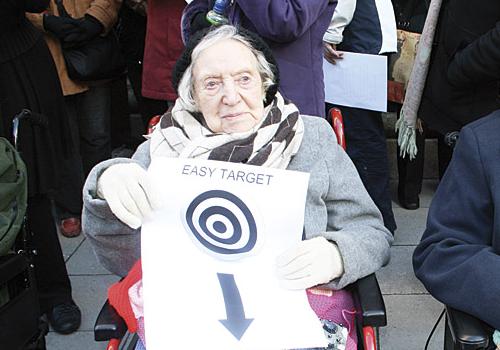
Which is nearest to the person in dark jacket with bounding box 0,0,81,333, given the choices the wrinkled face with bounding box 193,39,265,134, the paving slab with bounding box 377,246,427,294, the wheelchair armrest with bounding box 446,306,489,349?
the wrinkled face with bounding box 193,39,265,134

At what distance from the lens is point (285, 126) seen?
2.02 metres

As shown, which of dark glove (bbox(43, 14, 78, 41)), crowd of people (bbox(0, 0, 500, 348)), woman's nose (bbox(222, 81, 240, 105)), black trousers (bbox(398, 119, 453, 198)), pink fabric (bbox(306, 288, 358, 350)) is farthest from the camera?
black trousers (bbox(398, 119, 453, 198))

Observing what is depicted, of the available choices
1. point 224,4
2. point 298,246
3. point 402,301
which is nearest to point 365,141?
point 402,301

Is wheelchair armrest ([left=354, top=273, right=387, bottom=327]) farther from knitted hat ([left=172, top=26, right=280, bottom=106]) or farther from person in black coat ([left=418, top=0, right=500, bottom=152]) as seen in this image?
person in black coat ([left=418, top=0, right=500, bottom=152])

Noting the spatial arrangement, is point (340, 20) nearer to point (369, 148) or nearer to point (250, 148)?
point (369, 148)

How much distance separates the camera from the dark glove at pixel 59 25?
3.64 meters

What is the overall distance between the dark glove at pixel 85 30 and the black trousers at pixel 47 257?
1133 millimetres

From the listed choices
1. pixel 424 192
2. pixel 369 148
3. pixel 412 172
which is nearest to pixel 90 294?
pixel 369 148

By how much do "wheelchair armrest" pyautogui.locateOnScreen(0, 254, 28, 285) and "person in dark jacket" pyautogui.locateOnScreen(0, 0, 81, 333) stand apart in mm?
532

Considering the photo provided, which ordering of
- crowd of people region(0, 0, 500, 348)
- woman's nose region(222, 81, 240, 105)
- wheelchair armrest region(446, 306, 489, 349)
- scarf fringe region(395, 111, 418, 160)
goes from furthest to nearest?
scarf fringe region(395, 111, 418, 160)
woman's nose region(222, 81, 240, 105)
crowd of people region(0, 0, 500, 348)
wheelchair armrest region(446, 306, 489, 349)

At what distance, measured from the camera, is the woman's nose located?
6.58 ft

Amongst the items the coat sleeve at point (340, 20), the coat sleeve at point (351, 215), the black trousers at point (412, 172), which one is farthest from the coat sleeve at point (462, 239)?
the black trousers at point (412, 172)

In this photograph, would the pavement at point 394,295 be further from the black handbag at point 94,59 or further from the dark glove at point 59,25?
the dark glove at point 59,25

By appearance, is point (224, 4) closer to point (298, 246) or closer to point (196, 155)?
point (196, 155)
